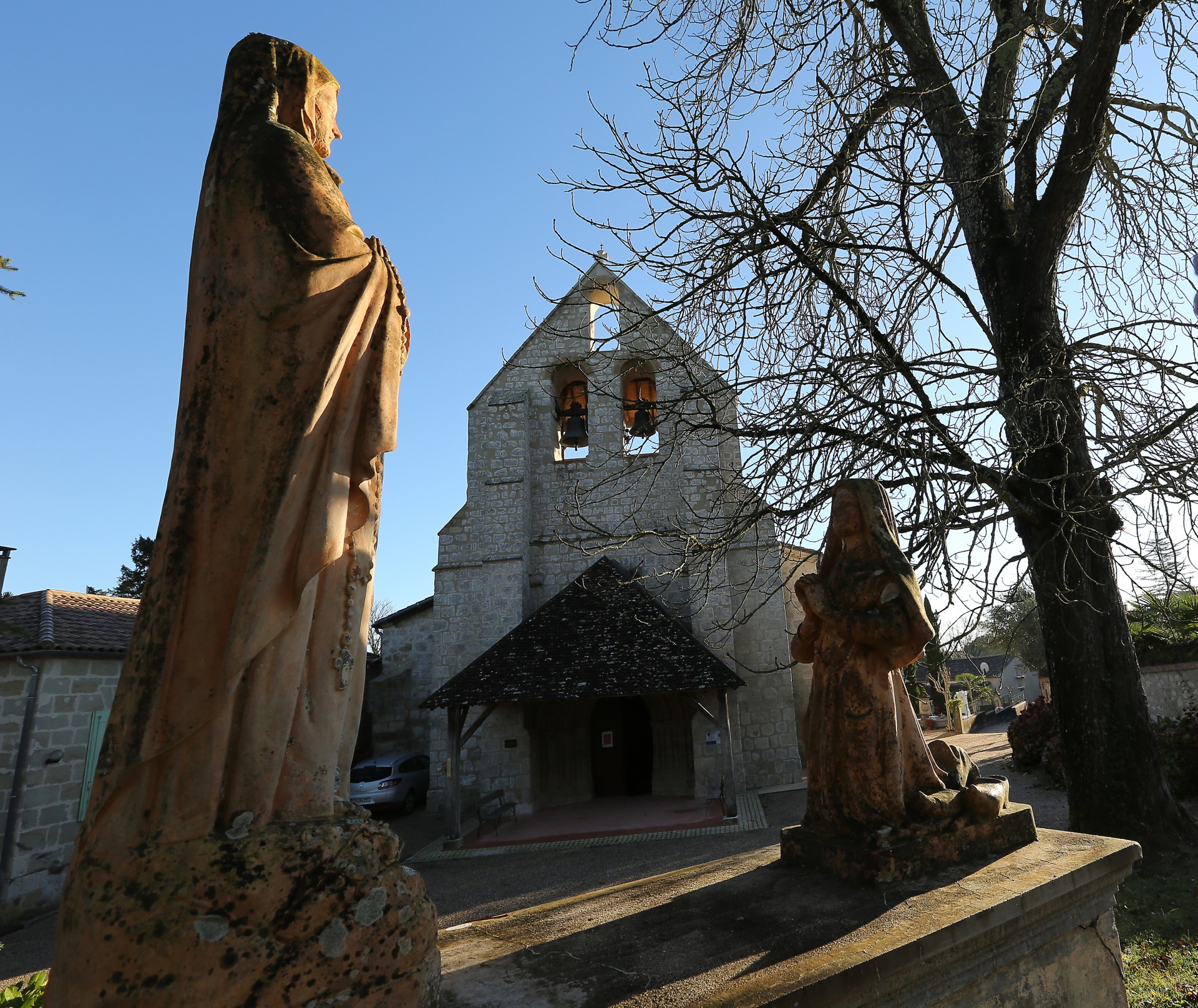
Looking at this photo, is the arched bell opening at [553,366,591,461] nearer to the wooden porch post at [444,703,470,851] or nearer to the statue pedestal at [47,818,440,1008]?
the wooden porch post at [444,703,470,851]

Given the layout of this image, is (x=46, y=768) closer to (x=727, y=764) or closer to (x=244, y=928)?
(x=727, y=764)

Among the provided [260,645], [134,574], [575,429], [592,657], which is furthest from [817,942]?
[134,574]

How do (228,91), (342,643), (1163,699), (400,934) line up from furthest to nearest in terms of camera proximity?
1. (1163,699)
2. (228,91)
3. (342,643)
4. (400,934)

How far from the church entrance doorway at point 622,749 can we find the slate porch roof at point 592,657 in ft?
9.42

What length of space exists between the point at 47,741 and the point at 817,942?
38.8ft

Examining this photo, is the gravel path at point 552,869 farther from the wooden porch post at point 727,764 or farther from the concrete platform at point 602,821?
the concrete platform at point 602,821

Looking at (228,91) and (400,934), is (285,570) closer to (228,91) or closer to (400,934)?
(400,934)

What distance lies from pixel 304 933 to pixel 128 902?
0.36 meters

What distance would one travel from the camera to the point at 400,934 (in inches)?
68.2

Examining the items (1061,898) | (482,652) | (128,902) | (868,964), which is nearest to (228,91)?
(128,902)

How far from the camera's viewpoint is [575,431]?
1669 centimetres

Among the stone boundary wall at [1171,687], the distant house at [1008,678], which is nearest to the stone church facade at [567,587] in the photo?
the stone boundary wall at [1171,687]

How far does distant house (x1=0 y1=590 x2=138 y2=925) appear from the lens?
9844 millimetres

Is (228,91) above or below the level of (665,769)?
above
